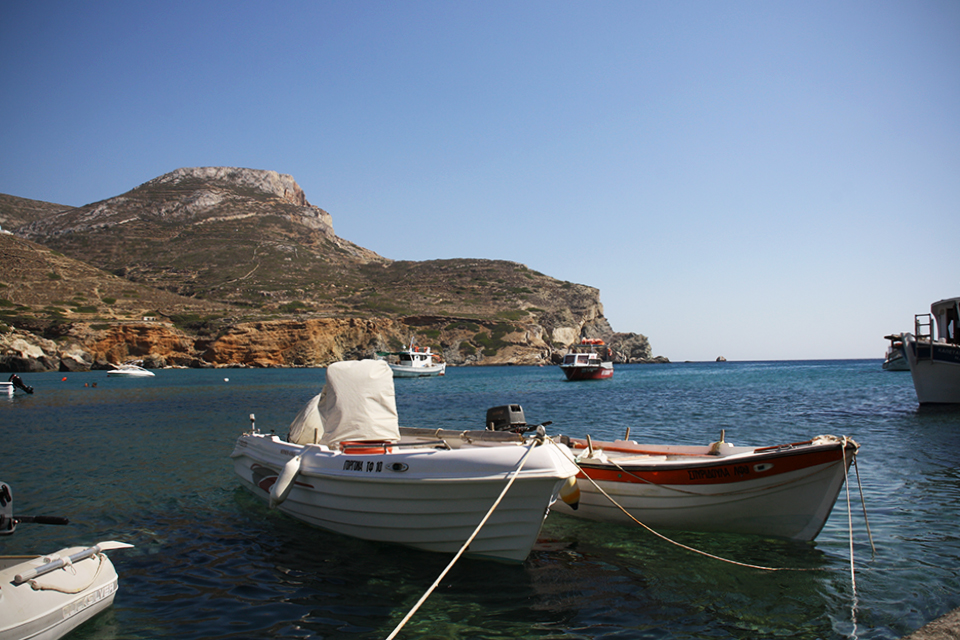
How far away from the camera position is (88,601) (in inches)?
194

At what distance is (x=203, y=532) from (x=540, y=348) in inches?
3970

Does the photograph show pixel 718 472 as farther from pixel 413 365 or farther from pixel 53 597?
pixel 413 365

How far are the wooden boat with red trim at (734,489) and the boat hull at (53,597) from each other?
5345 mm

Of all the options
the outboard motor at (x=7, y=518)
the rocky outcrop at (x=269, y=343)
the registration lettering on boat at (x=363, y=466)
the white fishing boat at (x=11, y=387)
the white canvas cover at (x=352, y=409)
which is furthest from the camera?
the rocky outcrop at (x=269, y=343)

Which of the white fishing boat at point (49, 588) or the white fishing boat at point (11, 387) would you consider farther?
the white fishing boat at point (11, 387)

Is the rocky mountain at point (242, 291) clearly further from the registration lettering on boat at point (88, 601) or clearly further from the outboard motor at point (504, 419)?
the registration lettering on boat at point (88, 601)

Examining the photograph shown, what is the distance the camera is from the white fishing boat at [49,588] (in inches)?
165

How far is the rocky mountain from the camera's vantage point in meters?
69.9

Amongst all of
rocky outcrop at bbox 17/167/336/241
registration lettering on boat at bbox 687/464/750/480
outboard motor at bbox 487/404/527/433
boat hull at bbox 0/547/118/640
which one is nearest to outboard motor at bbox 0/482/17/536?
boat hull at bbox 0/547/118/640

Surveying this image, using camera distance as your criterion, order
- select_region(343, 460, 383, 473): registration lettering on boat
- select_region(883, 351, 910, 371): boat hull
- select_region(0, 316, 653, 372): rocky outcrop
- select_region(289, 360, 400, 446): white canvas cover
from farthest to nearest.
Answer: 1. select_region(883, 351, 910, 371): boat hull
2. select_region(0, 316, 653, 372): rocky outcrop
3. select_region(289, 360, 400, 446): white canvas cover
4. select_region(343, 460, 383, 473): registration lettering on boat

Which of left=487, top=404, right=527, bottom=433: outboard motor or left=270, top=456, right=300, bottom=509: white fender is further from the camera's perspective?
left=487, top=404, right=527, bottom=433: outboard motor

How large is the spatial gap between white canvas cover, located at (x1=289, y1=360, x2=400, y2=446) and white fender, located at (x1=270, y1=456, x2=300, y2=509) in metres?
0.70

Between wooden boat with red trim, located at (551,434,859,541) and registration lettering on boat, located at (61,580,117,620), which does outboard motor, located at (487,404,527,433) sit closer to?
wooden boat with red trim, located at (551,434,859,541)

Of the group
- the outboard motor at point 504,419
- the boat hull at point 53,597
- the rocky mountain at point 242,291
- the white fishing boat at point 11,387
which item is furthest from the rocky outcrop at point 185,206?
the boat hull at point 53,597
